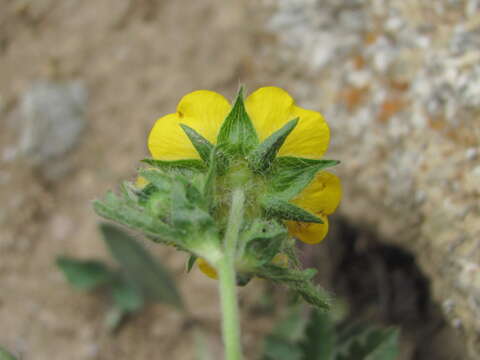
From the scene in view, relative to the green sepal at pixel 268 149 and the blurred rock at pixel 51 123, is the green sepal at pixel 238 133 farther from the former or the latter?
the blurred rock at pixel 51 123

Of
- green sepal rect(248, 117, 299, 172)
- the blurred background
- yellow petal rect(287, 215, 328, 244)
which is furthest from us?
the blurred background

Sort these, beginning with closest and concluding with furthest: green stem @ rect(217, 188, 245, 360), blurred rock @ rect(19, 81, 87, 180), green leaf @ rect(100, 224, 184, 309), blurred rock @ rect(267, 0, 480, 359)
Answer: green stem @ rect(217, 188, 245, 360) < blurred rock @ rect(267, 0, 480, 359) < green leaf @ rect(100, 224, 184, 309) < blurred rock @ rect(19, 81, 87, 180)

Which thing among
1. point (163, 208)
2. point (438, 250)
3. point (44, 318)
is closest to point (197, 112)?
point (163, 208)

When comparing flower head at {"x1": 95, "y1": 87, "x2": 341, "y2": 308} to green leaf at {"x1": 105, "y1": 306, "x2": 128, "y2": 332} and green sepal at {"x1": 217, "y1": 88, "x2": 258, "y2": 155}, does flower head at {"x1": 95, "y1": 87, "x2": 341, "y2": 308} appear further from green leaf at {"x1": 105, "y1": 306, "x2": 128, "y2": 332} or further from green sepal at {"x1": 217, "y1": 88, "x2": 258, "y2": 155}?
green leaf at {"x1": 105, "y1": 306, "x2": 128, "y2": 332}

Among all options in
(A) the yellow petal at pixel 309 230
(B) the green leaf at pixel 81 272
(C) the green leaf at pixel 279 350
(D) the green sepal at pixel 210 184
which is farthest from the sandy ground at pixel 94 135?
(D) the green sepal at pixel 210 184

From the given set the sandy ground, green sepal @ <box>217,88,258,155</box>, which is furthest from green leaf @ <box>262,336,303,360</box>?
green sepal @ <box>217,88,258,155</box>

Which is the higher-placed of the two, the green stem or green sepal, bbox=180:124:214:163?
green sepal, bbox=180:124:214:163

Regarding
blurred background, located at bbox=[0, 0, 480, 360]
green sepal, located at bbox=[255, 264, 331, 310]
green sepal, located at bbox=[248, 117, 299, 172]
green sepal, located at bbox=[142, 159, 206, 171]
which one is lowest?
green sepal, located at bbox=[255, 264, 331, 310]

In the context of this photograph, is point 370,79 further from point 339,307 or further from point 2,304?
point 2,304
